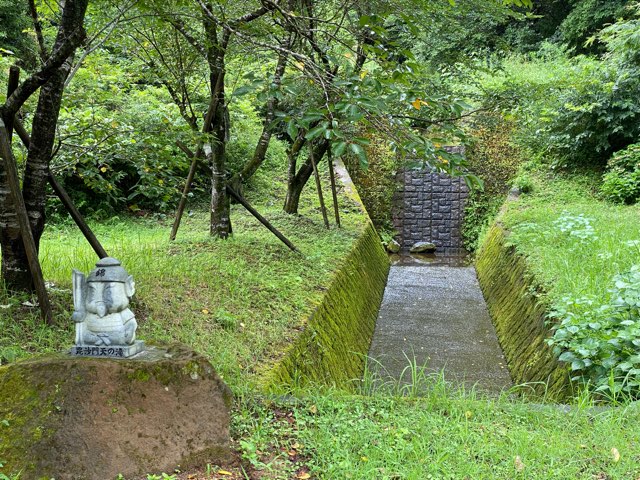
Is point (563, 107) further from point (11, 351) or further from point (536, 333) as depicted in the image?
point (11, 351)

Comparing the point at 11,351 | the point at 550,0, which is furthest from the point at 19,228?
the point at 550,0

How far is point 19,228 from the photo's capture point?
3.86m

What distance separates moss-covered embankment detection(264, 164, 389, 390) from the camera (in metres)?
4.50

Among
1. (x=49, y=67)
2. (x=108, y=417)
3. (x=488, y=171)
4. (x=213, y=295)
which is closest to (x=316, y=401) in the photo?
(x=108, y=417)

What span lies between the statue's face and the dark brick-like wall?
40.7 feet

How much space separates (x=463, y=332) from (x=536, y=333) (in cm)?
205

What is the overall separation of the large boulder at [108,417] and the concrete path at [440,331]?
8.08ft

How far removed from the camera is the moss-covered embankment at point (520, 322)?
5008 millimetres

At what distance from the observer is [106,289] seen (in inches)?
110

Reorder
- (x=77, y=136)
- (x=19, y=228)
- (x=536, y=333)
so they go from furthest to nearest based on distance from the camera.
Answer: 1. (x=536, y=333)
2. (x=77, y=136)
3. (x=19, y=228)

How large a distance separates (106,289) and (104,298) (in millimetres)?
50

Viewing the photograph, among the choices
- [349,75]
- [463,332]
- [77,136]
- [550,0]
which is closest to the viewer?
[349,75]

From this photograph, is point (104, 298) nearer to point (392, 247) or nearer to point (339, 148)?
point (339, 148)

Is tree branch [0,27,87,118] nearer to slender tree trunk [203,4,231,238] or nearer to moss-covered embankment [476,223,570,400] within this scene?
slender tree trunk [203,4,231,238]
